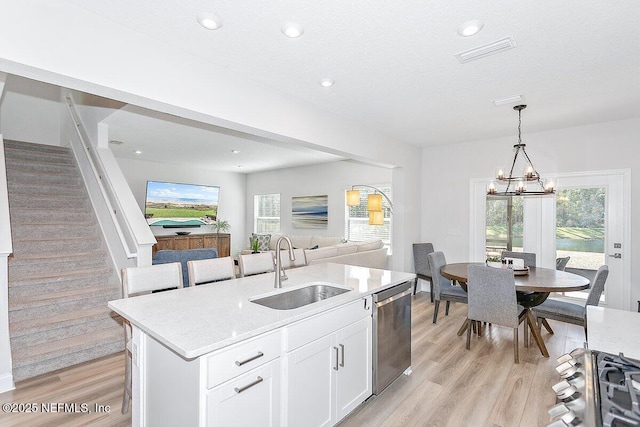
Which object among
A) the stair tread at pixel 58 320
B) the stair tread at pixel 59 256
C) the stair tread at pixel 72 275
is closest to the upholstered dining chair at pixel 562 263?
the stair tread at pixel 58 320

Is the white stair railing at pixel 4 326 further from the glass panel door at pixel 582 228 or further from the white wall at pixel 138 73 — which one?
the glass panel door at pixel 582 228

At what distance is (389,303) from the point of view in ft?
8.54

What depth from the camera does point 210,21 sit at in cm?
210

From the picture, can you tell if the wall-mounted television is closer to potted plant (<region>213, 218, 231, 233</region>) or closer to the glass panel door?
potted plant (<region>213, 218, 231, 233</region>)

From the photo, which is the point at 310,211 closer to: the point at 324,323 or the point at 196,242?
the point at 196,242

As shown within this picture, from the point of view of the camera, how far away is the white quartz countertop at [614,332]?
3.96 ft

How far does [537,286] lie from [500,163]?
2.66 m

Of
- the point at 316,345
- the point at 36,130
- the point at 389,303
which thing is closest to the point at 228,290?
the point at 316,345

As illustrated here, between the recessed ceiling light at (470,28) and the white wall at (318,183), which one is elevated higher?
the recessed ceiling light at (470,28)

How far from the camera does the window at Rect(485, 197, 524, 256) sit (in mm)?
5098

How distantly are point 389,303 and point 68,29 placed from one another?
285cm

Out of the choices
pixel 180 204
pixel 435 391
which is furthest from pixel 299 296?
pixel 180 204

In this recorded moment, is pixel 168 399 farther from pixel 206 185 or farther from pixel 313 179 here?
pixel 206 185

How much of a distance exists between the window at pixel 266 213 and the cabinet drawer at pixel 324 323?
6.85 metres
